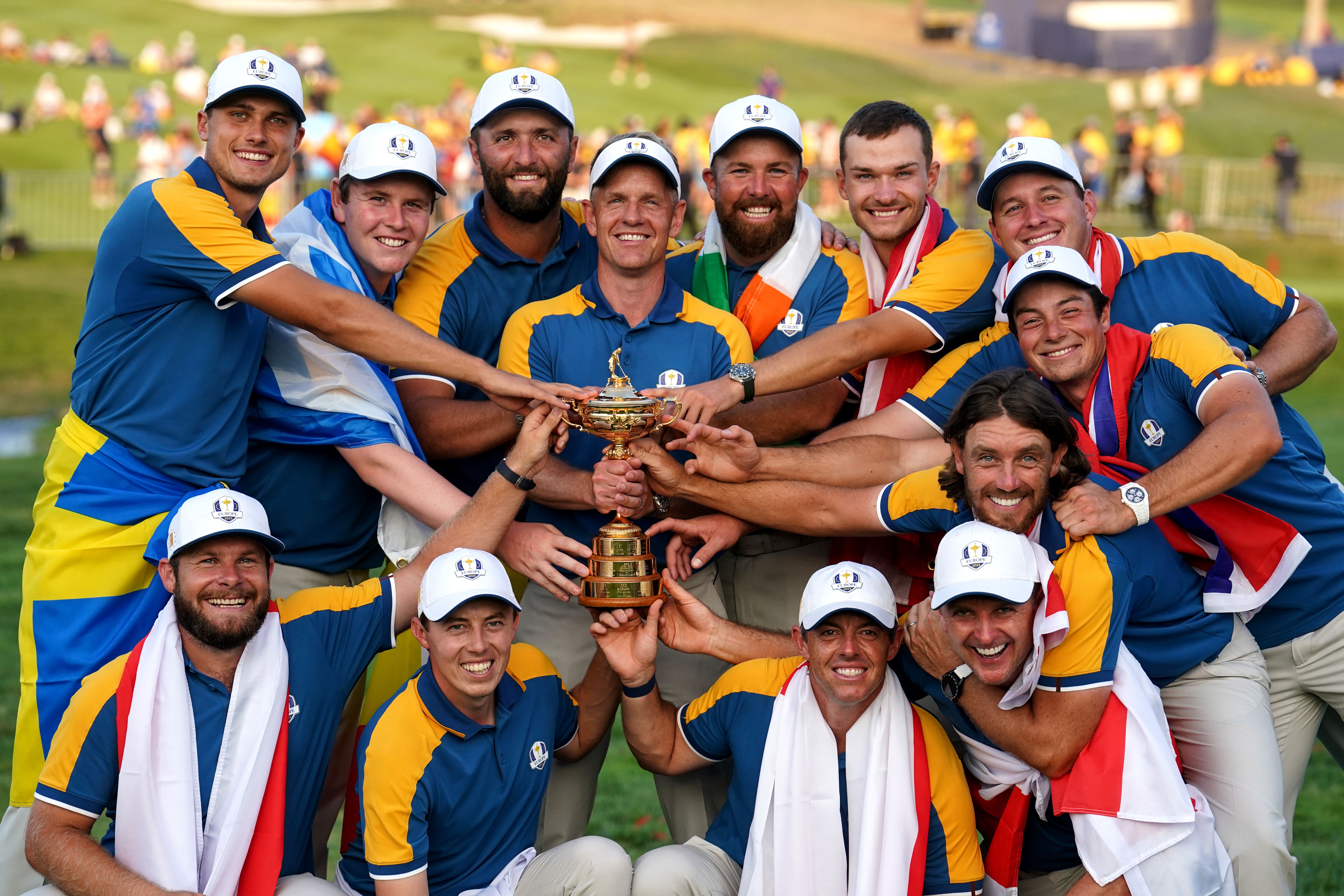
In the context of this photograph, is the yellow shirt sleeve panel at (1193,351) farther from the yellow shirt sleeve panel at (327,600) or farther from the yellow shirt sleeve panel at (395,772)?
the yellow shirt sleeve panel at (327,600)

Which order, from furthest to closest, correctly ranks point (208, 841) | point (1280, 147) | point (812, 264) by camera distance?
point (1280, 147) < point (812, 264) < point (208, 841)

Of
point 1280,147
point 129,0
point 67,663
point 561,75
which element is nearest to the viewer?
point 67,663

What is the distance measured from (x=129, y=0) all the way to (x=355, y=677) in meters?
63.4

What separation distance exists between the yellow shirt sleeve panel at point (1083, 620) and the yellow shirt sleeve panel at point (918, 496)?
0.71 m

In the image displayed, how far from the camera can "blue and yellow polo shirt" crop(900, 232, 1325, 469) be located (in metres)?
6.11

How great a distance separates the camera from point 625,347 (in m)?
6.21

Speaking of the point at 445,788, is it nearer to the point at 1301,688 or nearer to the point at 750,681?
the point at 750,681

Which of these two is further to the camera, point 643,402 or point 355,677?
point 355,677

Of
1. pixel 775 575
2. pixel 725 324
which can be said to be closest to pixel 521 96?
pixel 725 324

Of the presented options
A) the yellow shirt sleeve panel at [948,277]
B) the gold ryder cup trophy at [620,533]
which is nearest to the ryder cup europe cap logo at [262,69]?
the gold ryder cup trophy at [620,533]

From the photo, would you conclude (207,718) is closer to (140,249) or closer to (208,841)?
(208,841)

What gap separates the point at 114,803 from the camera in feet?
17.2

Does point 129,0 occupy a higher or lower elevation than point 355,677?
higher

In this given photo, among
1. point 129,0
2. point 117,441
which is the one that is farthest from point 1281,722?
point 129,0
